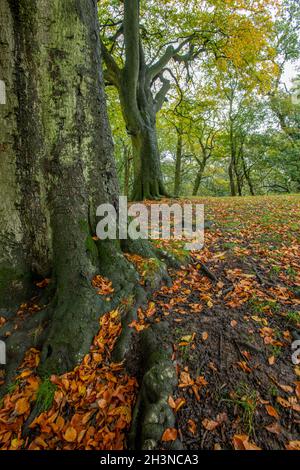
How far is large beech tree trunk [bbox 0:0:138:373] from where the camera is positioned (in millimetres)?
2533

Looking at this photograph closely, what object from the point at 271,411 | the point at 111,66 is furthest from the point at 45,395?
the point at 111,66

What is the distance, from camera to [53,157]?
266cm

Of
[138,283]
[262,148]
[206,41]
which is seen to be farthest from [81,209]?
[262,148]

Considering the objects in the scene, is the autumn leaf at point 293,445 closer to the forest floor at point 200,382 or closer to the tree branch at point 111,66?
the forest floor at point 200,382

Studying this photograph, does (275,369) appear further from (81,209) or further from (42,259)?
(42,259)

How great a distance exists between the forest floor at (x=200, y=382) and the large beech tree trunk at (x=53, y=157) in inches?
14.3

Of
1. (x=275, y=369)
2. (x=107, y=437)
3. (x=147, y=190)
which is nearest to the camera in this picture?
(x=107, y=437)

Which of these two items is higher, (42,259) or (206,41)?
(206,41)

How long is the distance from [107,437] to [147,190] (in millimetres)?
7512

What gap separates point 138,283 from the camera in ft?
9.48

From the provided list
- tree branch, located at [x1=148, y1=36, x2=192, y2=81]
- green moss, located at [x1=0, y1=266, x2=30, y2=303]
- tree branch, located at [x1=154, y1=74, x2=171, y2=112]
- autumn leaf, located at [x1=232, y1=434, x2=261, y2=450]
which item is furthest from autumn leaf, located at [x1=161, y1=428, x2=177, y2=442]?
tree branch, located at [x1=154, y1=74, x2=171, y2=112]

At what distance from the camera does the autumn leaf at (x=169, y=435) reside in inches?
62.2

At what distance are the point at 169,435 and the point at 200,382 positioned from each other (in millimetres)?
450

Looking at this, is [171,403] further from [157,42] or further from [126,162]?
[126,162]
